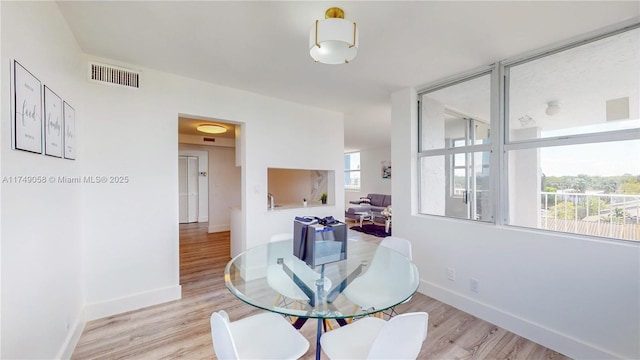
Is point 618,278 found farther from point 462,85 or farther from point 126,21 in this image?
point 126,21

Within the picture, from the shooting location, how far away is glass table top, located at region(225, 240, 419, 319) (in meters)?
1.33

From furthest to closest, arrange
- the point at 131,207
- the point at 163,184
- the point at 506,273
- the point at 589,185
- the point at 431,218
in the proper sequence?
the point at 431,218 → the point at 163,184 → the point at 131,207 → the point at 506,273 → the point at 589,185

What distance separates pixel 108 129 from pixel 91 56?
628 mm

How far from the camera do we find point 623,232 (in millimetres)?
1712

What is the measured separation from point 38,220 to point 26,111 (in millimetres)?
586

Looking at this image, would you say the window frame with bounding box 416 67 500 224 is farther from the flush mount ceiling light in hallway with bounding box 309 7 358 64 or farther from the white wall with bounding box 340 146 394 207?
the white wall with bounding box 340 146 394 207

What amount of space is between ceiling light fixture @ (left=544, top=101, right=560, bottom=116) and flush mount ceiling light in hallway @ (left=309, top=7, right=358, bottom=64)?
1738 mm

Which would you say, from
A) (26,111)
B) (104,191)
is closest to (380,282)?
(26,111)

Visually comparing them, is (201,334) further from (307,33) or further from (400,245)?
(307,33)

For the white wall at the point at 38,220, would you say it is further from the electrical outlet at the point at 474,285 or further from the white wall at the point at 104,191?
the electrical outlet at the point at 474,285

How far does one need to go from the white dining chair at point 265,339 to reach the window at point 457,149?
2067 mm

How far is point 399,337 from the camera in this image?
0.99 meters

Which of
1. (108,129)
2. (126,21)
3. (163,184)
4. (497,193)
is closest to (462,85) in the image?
(497,193)

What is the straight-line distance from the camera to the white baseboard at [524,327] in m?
1.75
